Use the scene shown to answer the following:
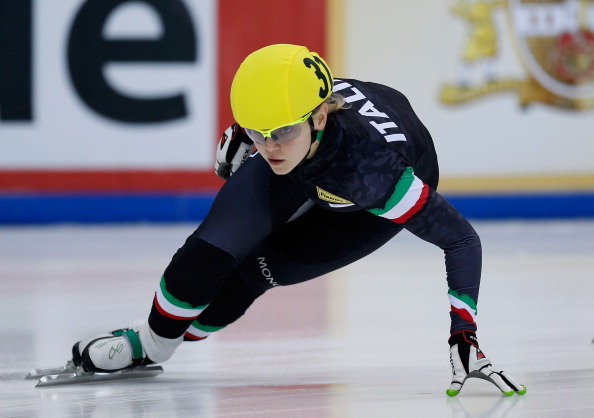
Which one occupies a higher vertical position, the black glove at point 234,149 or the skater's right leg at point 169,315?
the black glove at point 234,149

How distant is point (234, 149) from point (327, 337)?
94 centimetres

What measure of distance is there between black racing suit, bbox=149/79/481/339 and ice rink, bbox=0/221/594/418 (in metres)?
0.24

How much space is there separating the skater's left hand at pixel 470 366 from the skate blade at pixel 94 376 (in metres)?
0.88

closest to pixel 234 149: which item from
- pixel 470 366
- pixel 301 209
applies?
pixel 301 209

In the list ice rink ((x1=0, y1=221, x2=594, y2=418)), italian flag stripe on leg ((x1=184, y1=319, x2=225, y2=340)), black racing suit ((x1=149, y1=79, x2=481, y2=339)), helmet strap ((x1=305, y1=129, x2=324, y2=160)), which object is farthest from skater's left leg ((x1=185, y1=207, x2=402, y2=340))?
helmet strap ((x1=305, y1=129, x2=324, y2=160))

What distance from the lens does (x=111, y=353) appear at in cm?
295

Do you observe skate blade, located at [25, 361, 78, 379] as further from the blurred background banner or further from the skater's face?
the blurred background banner

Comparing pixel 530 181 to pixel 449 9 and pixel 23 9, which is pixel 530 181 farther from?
pixel 23 9

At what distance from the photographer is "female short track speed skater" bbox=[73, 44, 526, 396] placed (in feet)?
8.23

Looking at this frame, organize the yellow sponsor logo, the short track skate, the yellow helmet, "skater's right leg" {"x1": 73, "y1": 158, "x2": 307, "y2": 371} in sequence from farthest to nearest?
the short track skate → "skater's right leg" {"x1": 73, "y1": 158, "x2": 307, "y2": 371} → the yellow sponsor logo → the yellow helmet

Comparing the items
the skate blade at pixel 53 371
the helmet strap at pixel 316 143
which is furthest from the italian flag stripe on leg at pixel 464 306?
the skate blade at pixel 53 371

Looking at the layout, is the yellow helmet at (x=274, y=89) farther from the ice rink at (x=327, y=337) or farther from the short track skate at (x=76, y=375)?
the short track skate at (x=76, y=375)

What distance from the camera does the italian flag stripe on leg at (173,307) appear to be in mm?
2846

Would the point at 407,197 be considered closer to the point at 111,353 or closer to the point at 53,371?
the point at 111,353
